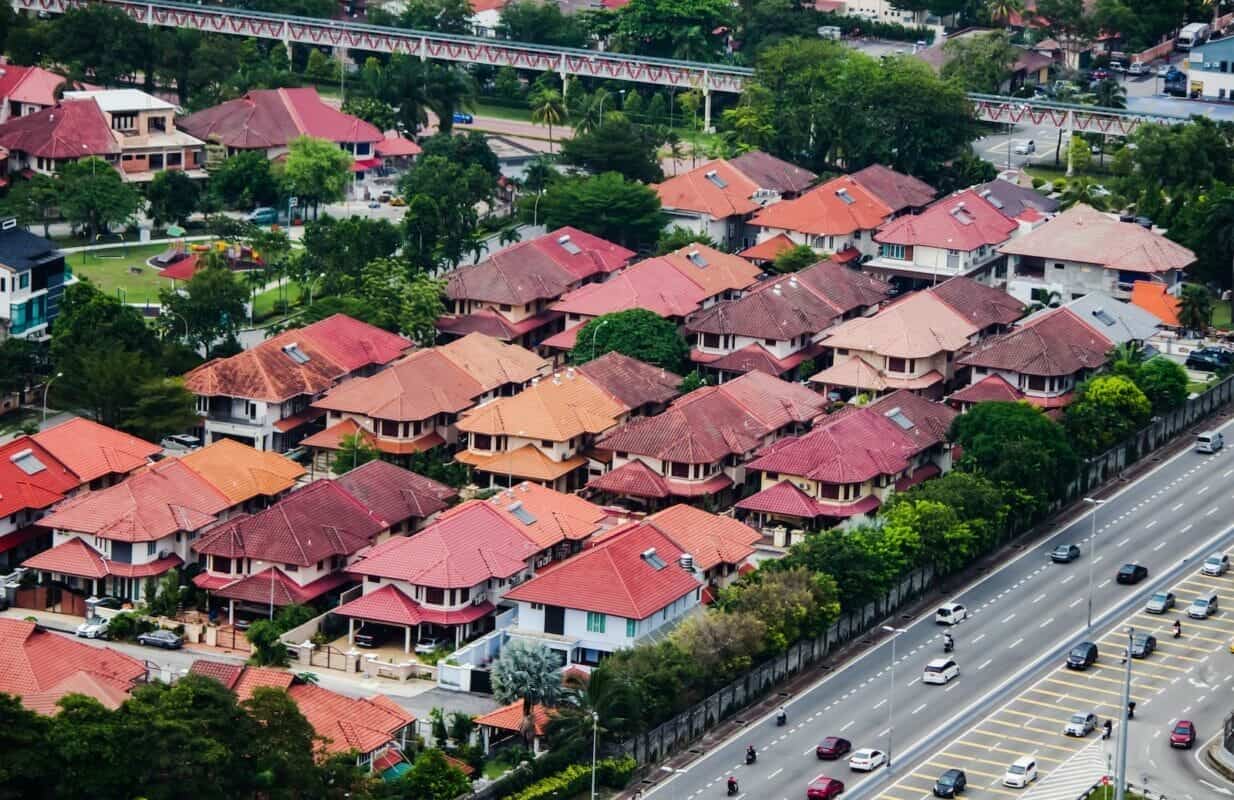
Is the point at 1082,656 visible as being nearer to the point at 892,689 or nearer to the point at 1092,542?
the point at 892,689

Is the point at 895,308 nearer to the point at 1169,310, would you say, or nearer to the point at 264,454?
the point at 1169,310

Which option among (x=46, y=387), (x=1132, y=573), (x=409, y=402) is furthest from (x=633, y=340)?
(x=1132, y=573)

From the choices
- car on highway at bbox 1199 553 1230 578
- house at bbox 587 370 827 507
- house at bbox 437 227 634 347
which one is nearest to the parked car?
house at bbox 587 370 827 507

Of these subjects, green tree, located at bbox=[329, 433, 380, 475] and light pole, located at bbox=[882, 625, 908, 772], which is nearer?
light pole, located at bbox=[882, 625, 908, 772]

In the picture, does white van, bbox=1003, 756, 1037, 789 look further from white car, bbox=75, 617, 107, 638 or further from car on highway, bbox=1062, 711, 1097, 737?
white car, bbox=75, 617, 107, 638

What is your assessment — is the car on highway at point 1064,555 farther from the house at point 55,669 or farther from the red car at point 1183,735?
the house at point 55,669

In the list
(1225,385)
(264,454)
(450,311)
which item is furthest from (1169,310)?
(264,454)
